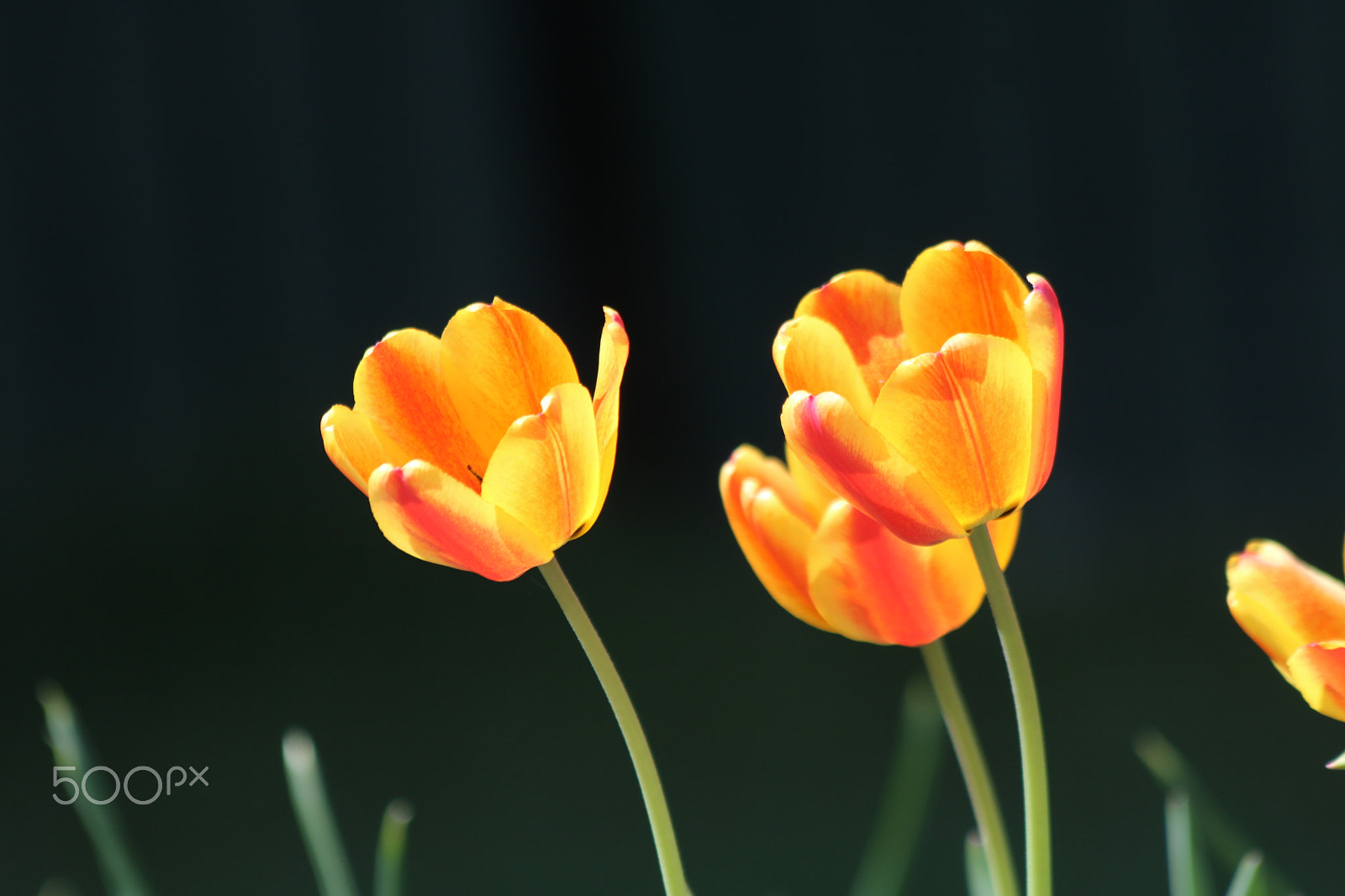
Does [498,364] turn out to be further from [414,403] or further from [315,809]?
[315,809]

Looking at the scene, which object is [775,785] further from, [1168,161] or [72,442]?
[72,442]

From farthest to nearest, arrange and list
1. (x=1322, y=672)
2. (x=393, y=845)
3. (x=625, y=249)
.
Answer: (x=625, y=249)
(x=393, y=845)
(x=1322, y=672)

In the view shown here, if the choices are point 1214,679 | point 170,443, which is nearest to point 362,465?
point 1214,679

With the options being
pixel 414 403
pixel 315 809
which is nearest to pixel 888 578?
pixel 414 403

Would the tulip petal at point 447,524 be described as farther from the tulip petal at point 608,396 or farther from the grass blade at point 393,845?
the grass blade at point 393,845

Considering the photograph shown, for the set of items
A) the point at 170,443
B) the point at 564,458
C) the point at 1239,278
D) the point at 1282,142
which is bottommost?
the point at 564,458

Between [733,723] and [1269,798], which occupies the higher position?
[733,723]
